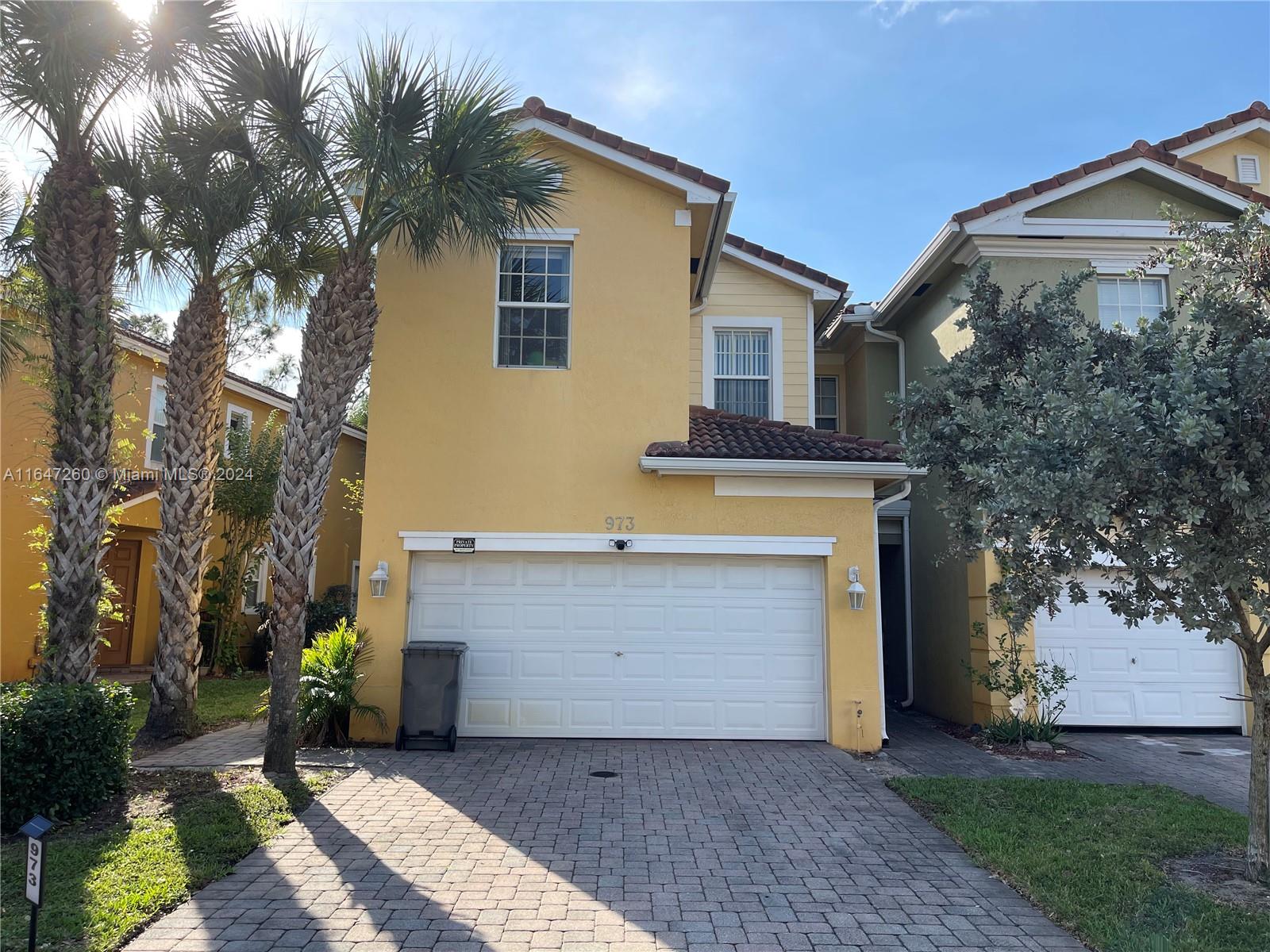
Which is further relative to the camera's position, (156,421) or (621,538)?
(156,421)

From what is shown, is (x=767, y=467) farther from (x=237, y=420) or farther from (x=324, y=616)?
(x=237, y=420)

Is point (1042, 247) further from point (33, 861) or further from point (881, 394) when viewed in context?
point (33, 861)

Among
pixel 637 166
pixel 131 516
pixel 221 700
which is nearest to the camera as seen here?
pixel 637 166

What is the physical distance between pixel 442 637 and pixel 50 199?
240 inches

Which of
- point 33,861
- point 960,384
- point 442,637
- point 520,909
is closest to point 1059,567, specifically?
point 960,384

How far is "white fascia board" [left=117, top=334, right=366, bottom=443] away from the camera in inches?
560

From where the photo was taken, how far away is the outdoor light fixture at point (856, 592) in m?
10.0

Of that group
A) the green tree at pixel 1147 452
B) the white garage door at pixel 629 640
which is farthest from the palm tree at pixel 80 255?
the green tree at pixel 1147 452

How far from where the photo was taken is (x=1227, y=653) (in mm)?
11625

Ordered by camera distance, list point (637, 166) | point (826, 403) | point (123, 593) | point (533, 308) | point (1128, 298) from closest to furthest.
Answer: point (637, 166)
point (533, 308)
point (1128, 298)
point (123, 593)
point (826, 403)

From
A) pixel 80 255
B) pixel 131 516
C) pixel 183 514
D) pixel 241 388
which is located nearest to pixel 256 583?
pixel 131 516

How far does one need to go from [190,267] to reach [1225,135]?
16237 millimetres

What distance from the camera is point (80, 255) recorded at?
750 centimetres

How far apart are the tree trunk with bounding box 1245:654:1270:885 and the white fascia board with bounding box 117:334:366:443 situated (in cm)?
1285
